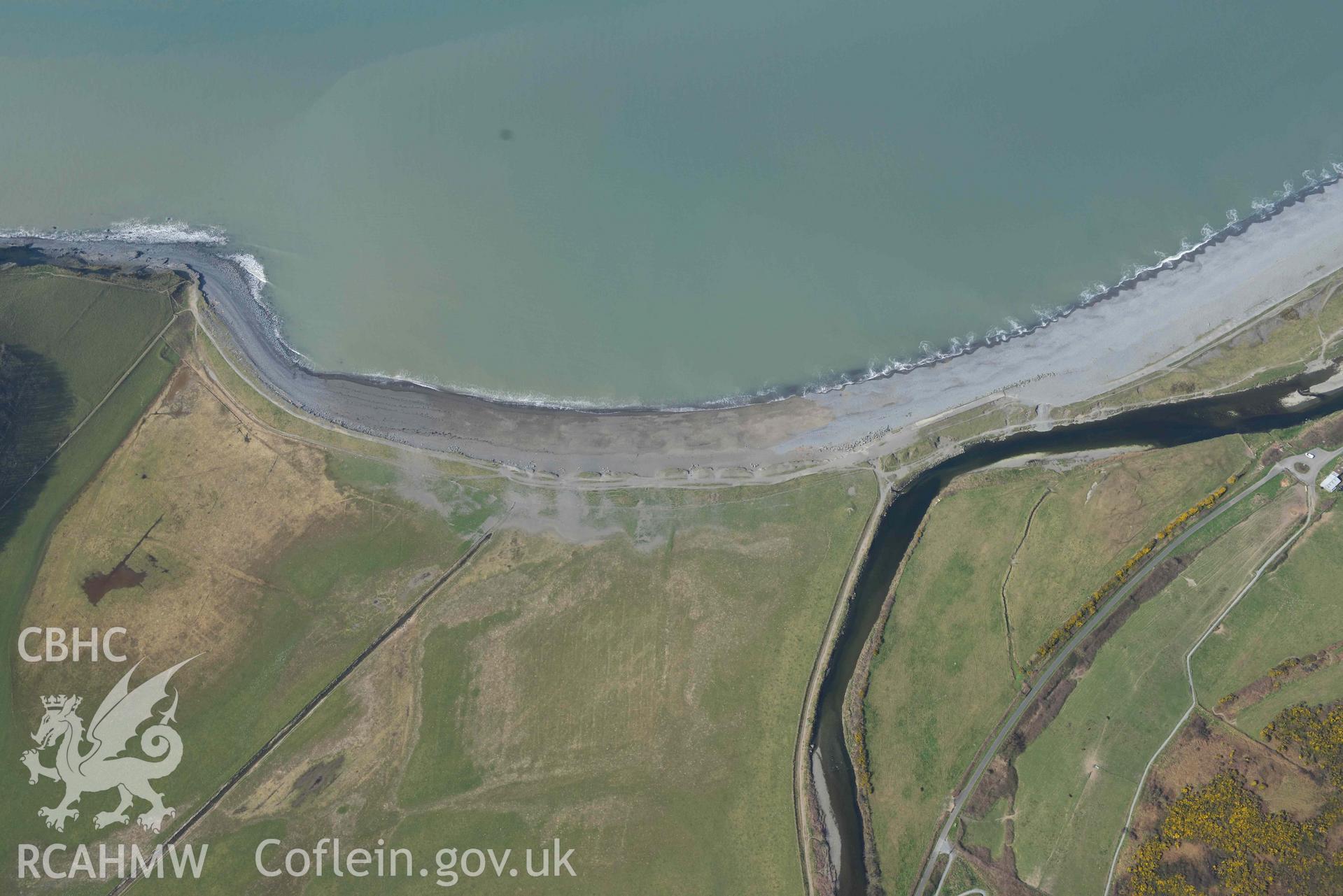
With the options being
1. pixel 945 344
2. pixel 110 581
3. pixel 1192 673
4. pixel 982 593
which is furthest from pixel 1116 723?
pixel 110 581

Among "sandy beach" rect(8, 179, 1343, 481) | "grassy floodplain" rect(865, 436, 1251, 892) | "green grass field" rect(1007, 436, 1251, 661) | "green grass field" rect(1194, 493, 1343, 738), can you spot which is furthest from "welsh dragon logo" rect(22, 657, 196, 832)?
"green grass field" rect(1194, 493, 1343, 738)

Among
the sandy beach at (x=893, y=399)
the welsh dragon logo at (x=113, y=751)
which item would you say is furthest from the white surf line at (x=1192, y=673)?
the welsh dragon logo at (x=113, y=751)

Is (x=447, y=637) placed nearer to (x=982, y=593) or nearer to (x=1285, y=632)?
(x=982, y=593)

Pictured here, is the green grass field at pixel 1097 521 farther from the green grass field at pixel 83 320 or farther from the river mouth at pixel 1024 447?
the green grass field at pixel 83 320

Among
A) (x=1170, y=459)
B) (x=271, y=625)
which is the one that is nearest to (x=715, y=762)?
(x=271, y=625)

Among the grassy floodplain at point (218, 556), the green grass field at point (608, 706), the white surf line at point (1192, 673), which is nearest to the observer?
the white surf line at point (1192, 673)

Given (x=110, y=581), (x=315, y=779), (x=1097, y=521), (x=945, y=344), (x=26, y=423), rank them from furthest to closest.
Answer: (x=945, y=344) → (x=26, y=423) → (x=110, y=581) → (x=1097, y=521) → (x=315, y=779)

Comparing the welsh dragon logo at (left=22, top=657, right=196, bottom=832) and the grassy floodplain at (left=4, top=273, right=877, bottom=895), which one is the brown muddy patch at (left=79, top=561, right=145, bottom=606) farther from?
the welsh dragon logo at (left=22, top=657, right=196, bottom=832)
